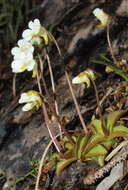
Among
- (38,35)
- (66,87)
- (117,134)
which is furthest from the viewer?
(66,87)

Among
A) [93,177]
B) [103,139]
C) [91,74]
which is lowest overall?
[93,177]

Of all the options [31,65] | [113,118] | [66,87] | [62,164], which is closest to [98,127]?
[113,118]

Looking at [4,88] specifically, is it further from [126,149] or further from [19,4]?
[126,149]

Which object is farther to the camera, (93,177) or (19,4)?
(19,4)

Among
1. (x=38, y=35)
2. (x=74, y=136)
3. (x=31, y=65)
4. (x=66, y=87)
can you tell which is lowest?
(x=74, y=136)

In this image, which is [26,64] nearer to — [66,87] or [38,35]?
[38,35]

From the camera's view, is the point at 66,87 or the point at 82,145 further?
the point at 66,87

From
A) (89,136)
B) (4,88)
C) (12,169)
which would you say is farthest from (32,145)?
(4,88)

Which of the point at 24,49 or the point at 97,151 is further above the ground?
the point at 24,49
